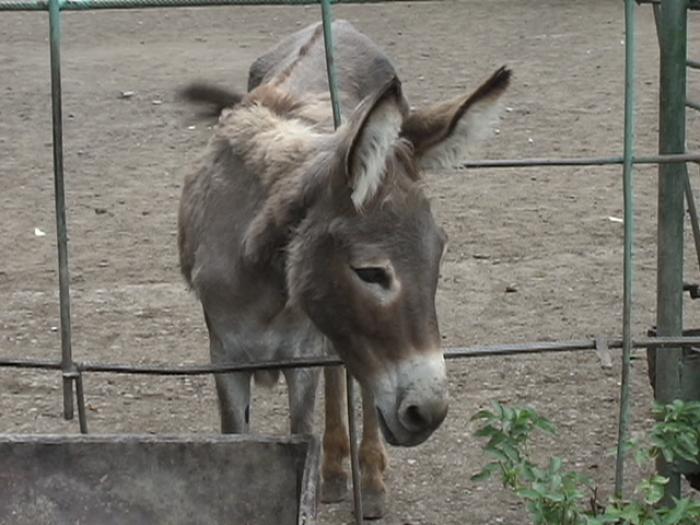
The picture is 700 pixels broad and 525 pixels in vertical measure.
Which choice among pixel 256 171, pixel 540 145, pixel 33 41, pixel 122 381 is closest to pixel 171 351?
pixel 122 381

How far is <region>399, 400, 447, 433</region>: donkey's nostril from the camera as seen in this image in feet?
10.3

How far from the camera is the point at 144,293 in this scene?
664cm

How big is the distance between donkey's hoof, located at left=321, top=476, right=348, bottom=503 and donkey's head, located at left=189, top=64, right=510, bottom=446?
1.40 m

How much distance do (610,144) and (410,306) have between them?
6.05 metres

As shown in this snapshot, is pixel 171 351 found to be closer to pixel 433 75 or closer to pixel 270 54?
pixel 270 54

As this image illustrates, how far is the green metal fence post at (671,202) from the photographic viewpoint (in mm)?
3742

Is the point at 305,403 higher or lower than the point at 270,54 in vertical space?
lower

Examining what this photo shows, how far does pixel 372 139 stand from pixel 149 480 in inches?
41.3

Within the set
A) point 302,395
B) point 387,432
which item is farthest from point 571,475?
point 302,395

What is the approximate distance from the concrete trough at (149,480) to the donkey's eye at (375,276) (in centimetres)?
44

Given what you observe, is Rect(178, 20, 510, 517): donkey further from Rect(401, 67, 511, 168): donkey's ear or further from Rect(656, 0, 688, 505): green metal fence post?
Rect(656, 0, 688, 505): green metal fence post

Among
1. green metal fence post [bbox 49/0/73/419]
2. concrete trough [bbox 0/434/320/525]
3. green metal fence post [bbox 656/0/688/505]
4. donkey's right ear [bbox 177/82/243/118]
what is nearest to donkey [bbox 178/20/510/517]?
donkey's right ear [bbox 177/82/243/118]

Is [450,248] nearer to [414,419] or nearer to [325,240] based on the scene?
[325,240]

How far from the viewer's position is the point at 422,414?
10.3 feet
